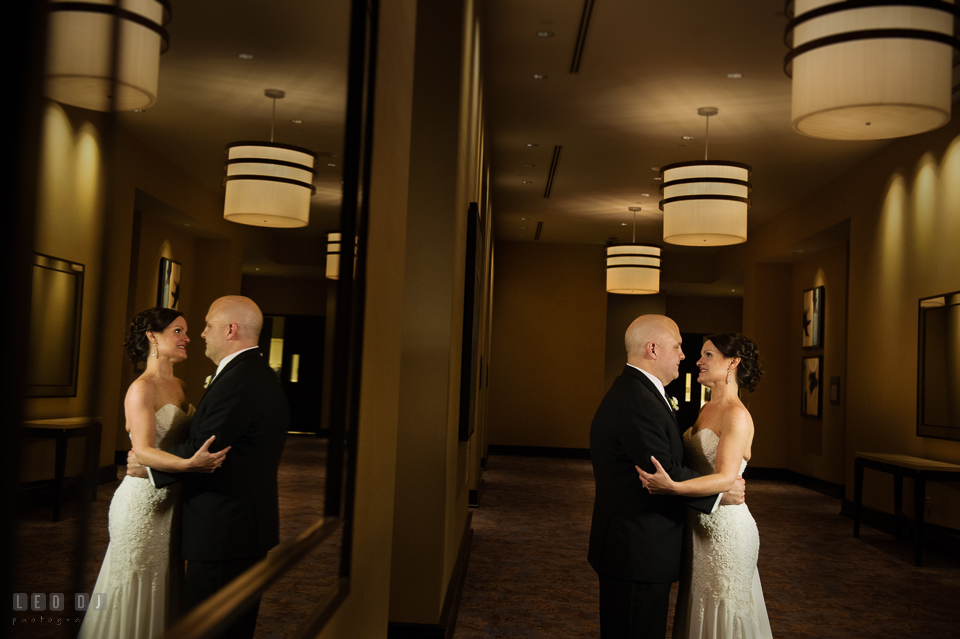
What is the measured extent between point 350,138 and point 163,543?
948 mm

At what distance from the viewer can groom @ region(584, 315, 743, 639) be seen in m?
3.21

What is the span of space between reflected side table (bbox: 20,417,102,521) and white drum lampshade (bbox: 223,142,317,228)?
1.14ft

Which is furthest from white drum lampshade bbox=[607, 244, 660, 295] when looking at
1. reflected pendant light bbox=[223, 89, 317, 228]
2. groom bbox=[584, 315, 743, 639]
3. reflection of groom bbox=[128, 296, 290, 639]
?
reflection of groom bbox=[128, 296, 290, 639]

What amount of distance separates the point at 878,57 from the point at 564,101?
14.9ft

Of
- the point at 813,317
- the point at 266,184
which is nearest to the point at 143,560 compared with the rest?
the point at 266,184

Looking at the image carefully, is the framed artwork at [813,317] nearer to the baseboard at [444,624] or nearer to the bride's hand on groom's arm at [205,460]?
the baseboard at [444,624]

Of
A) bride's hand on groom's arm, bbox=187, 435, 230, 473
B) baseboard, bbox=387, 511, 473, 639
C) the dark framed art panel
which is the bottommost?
baseboard, bbox=387, 511, 473, 639

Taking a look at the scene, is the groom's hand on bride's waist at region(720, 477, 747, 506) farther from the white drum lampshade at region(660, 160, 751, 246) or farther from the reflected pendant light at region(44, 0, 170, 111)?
the white drum lampshade at region(660, 160, 751, 246)

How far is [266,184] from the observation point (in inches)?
35.7

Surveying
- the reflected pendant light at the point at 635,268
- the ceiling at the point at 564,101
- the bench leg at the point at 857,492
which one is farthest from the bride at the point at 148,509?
the reflected pendant light at the point at 635,268

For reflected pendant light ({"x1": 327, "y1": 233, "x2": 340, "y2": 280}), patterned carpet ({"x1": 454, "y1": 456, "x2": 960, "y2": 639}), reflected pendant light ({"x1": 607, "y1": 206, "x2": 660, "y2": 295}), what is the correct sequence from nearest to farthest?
reflected pendant light ({"x1": 327, "y1": 233, "x2": 340, "y2": 280}), patterned carpet ({"x1": 454, "y1": 456, "x2": 960, "y2": 639}), reflected pendant light ({"x1": 607, "y1": 206, "x2": 660, "y2": 295})

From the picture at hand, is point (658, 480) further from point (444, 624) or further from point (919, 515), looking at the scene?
point (919, 515)

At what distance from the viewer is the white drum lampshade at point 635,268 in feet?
44.2

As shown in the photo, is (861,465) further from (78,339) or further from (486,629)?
(78,339)
